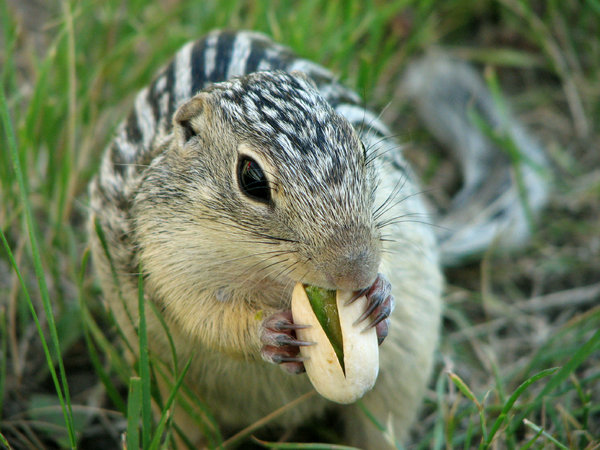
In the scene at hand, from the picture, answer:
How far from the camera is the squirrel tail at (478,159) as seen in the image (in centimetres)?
380

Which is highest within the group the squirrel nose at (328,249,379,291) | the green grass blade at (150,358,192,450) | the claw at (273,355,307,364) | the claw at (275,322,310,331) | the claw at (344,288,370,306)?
the squirrel nose at (328,249,379,291)

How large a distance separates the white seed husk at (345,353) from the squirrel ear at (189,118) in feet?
2.19

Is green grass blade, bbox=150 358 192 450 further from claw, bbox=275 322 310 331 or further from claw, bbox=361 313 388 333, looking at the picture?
claw, bbox=361 313 388 333

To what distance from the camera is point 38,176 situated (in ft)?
11.4

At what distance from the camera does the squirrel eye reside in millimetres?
2096

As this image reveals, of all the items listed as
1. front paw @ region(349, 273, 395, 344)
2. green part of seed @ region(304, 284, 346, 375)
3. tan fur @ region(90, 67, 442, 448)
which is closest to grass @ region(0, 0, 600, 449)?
tan fur @ region(90, 67, 442, 448)

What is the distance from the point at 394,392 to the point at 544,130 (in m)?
2.51

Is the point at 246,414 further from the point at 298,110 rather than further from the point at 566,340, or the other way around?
the point at 566,340

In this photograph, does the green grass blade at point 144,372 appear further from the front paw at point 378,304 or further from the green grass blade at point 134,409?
the front paw at point 378,304

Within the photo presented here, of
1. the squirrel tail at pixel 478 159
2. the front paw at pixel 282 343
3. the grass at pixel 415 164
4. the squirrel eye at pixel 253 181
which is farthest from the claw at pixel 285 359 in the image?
the squirrel tail at pixel 478 159

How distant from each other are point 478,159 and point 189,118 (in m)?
2.22

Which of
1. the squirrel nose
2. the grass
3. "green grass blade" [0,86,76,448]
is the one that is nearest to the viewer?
the squirrel nose

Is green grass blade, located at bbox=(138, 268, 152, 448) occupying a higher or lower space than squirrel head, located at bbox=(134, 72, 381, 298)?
lower

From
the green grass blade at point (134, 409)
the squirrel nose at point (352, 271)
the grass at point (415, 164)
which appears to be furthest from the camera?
the grass at point (415, 164)
